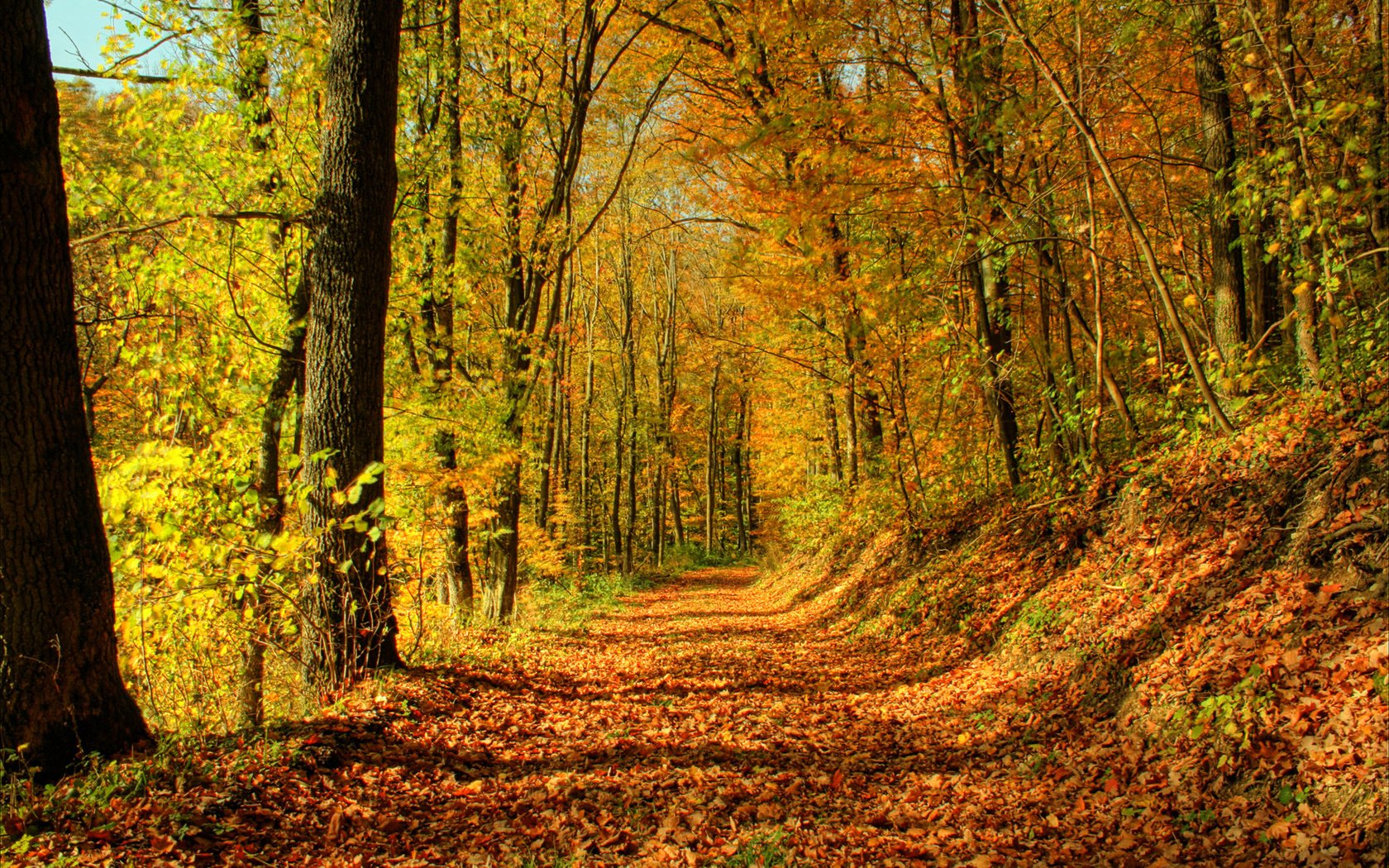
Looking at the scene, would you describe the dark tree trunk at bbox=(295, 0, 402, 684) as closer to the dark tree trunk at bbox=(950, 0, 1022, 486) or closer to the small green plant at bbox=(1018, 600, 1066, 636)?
the dark tree trunk at bbox=(950, 0, 1022, 486)

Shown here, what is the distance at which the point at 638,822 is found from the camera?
3836mm

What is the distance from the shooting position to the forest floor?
127 inches

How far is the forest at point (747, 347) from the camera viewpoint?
11.4ft

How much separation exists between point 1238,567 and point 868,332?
6.75 metres

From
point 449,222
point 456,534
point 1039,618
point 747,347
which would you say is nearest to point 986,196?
point 1039,618

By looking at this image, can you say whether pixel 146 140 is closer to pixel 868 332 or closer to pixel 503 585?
pixel 503 585

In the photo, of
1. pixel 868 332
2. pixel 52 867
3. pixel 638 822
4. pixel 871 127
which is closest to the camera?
pixel 52 867

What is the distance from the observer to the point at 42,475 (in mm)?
3480

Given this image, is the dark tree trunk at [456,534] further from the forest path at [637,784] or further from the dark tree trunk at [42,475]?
the dark tree trunk at [42,475]

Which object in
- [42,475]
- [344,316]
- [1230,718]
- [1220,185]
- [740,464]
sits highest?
[1220,185]

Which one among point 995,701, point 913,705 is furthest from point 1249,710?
point 913,705

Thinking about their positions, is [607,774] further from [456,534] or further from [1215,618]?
[456,534]

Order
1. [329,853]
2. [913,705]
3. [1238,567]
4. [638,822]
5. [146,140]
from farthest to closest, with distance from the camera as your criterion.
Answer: [146,140]
[913,705]
[1238,567]
[638,822]
[329,853]

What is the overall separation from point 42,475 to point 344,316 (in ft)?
7.55
